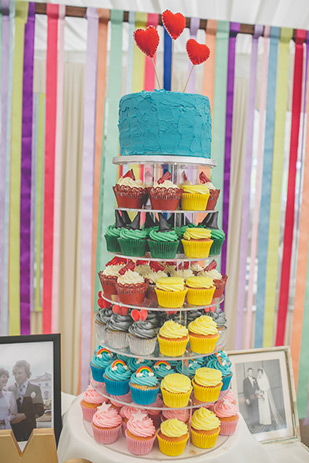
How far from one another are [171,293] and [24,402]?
0.83 meters

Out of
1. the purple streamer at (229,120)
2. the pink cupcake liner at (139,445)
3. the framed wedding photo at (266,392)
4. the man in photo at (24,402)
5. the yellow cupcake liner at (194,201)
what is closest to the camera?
the pink cupcake liner at (139,445)

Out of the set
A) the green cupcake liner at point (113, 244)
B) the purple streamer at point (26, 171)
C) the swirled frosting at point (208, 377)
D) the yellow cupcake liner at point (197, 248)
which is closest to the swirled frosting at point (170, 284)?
the yellow cupcake liner at point (197, 248)

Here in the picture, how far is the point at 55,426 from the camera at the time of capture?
179 centimetres

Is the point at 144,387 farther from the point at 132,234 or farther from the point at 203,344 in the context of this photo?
the point at 132,234

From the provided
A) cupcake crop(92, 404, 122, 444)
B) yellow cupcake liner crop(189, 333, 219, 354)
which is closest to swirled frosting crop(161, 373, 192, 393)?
yellow cupcake liner crop(189, 333, 219, 354)

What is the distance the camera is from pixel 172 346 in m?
1.49

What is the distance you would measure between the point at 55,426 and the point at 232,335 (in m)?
1.67

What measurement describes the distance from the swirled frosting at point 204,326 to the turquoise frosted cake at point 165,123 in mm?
608

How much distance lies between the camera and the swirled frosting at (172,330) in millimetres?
1491

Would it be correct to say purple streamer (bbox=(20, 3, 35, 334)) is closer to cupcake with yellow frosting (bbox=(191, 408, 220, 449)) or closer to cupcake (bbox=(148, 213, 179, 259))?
cupcake (bbox=(148, 213, 179, 259))

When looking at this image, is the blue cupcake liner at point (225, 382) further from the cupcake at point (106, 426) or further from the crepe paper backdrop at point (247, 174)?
the crepe paper backdrop at point (247, 174)

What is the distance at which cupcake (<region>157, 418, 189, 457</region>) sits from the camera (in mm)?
1434

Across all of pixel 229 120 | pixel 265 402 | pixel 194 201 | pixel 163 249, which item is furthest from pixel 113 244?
pixel 265 402

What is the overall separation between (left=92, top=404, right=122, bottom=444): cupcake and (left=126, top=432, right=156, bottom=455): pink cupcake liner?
0.07 metres
